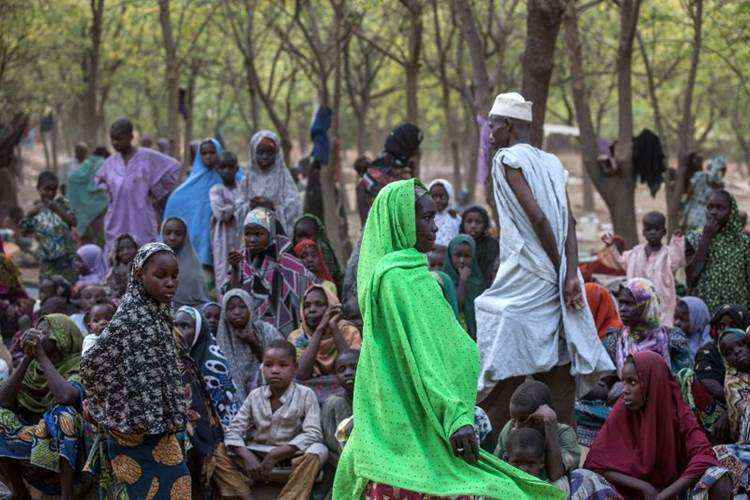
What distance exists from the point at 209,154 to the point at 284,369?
16.1ft

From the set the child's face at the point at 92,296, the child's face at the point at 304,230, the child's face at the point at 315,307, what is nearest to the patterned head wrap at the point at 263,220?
the child's face at the point at 304,230

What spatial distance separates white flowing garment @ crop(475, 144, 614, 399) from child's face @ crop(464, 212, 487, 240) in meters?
3.24

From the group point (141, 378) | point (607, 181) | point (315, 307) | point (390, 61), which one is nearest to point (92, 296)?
point (315, 307)

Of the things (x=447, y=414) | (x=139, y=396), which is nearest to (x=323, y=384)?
(x=139, y=396)

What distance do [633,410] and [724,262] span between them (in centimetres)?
327

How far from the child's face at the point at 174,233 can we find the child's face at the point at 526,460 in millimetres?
4168

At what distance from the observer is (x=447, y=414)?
4.30 m

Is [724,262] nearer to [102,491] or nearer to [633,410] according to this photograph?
[633,410]

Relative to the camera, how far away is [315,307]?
294 inches

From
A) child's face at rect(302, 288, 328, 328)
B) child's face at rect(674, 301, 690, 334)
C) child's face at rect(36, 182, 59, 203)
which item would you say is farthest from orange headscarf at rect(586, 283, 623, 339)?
child's face at rect(36, 182, 59, 203)

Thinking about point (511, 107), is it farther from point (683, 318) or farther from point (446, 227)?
point (446, 227)

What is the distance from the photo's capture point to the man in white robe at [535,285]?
5730 millimetres

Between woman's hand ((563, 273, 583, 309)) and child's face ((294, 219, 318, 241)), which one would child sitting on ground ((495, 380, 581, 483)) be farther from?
child's face ((294, 219, 318, 241))

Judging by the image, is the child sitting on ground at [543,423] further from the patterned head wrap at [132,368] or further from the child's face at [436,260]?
the child's face at [436,260]
